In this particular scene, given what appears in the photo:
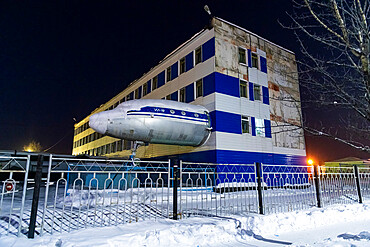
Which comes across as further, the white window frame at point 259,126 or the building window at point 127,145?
the building window at point 127,145

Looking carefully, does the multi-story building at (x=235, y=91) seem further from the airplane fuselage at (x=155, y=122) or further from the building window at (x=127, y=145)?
the building window at (x=127, y=145)

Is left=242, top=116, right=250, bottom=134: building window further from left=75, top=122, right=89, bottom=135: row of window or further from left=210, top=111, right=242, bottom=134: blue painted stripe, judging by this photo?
left=75, top=122, right=89, bottom=135: row of window

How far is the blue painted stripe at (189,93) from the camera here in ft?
58.1

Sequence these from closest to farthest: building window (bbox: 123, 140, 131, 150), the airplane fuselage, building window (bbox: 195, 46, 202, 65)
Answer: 1. the airplane fuselage
2. building window (bbox: 195, 46, 202, 65)
3. building window (bbox: 123, 140, 131, 150)

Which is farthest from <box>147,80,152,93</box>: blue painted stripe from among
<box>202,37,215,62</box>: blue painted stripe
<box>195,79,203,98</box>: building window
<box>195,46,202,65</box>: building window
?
<box>202,37,215,62</box>: blue painted stripe

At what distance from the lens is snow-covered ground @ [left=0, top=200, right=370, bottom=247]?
184 inches

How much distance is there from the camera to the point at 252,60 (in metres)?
18.4

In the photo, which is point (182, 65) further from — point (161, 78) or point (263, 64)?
point (263, 64)

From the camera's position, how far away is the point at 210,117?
15492mm

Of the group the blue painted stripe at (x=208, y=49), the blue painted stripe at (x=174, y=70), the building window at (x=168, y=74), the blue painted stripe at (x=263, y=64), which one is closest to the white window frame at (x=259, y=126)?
the blue painted stripe at (x=263, y=64)

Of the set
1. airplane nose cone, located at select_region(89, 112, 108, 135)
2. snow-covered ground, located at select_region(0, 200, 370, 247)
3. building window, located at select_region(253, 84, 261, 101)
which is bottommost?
snow-covered ground, located at select_region(0, 200, 370, 247)

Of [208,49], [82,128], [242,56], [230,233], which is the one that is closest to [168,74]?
[208,49]

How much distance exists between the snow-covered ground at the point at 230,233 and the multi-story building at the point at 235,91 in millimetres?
7271

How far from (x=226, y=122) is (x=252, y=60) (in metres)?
6.15
